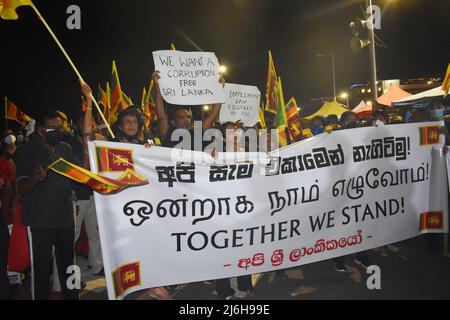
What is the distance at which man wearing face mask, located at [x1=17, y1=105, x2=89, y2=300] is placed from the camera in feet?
10.8

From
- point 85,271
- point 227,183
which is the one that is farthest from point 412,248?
point 85,271

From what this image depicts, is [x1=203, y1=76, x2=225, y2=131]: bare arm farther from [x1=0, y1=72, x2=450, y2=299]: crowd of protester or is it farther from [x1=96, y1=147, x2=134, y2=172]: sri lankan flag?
[x1=96, y1=147, x2=134, y2=172]: sri lankan flag

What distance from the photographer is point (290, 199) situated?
378 centimetres

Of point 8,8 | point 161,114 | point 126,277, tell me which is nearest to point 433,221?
point 161,114

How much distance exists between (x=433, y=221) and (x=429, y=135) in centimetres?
105

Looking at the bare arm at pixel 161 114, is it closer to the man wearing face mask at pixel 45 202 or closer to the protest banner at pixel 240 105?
the man wearing face mask at pixel 45 202

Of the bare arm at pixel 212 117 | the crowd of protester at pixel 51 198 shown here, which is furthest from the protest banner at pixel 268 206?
the bare arm at pixel 212 117

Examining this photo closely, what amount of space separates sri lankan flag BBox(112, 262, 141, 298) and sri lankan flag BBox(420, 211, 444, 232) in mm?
3395

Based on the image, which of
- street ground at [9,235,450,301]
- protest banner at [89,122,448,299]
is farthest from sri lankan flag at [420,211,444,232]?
street ground at [9,235,450,301]

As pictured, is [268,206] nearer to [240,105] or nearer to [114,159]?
[114,159]

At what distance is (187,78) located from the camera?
4207 millimetres

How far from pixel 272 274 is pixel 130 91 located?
22.0 meters

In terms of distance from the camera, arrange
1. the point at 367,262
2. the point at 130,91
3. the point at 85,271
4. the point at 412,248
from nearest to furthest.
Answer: the point at 367,262 < the point at 85,271 < the point at 412,248 < the point at 130,91

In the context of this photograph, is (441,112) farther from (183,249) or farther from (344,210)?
(183,249)
